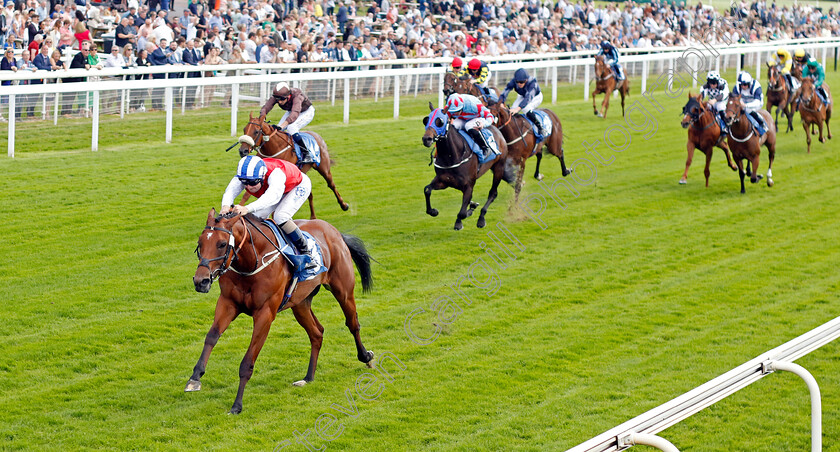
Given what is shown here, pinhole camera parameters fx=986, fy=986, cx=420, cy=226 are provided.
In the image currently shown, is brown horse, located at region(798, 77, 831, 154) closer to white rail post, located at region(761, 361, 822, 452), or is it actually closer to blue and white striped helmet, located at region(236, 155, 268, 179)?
blue and white striped helmet, located at region(236, 155, 268, 179)

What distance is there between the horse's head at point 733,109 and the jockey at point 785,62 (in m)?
4.78

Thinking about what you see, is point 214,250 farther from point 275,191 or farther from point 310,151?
point 310,151

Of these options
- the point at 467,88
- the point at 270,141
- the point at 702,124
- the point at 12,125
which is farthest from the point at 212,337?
the point at 702,124

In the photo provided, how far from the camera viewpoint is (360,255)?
6.45 meters

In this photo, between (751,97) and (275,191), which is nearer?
(275,191)

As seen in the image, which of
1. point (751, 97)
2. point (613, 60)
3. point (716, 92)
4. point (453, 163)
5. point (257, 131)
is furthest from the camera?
point (613, 60)

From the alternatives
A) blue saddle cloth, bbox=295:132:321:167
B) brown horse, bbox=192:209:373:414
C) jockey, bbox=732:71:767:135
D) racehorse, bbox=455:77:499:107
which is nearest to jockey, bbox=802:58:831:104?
jockey, bbox=732:71:767:135

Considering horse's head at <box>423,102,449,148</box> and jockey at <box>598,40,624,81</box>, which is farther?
jockey at <box>598,40,624,81</box>

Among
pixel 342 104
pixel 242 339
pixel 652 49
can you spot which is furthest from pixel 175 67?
pixel 652 49

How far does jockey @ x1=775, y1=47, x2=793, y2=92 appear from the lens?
16.3m

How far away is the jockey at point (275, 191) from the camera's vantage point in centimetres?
560

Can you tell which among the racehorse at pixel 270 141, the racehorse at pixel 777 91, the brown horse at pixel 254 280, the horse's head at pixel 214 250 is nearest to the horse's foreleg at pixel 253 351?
the brown horse at pixel 254 280

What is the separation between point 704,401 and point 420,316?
4.10 metres

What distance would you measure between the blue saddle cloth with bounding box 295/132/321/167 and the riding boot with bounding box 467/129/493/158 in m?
1.58
